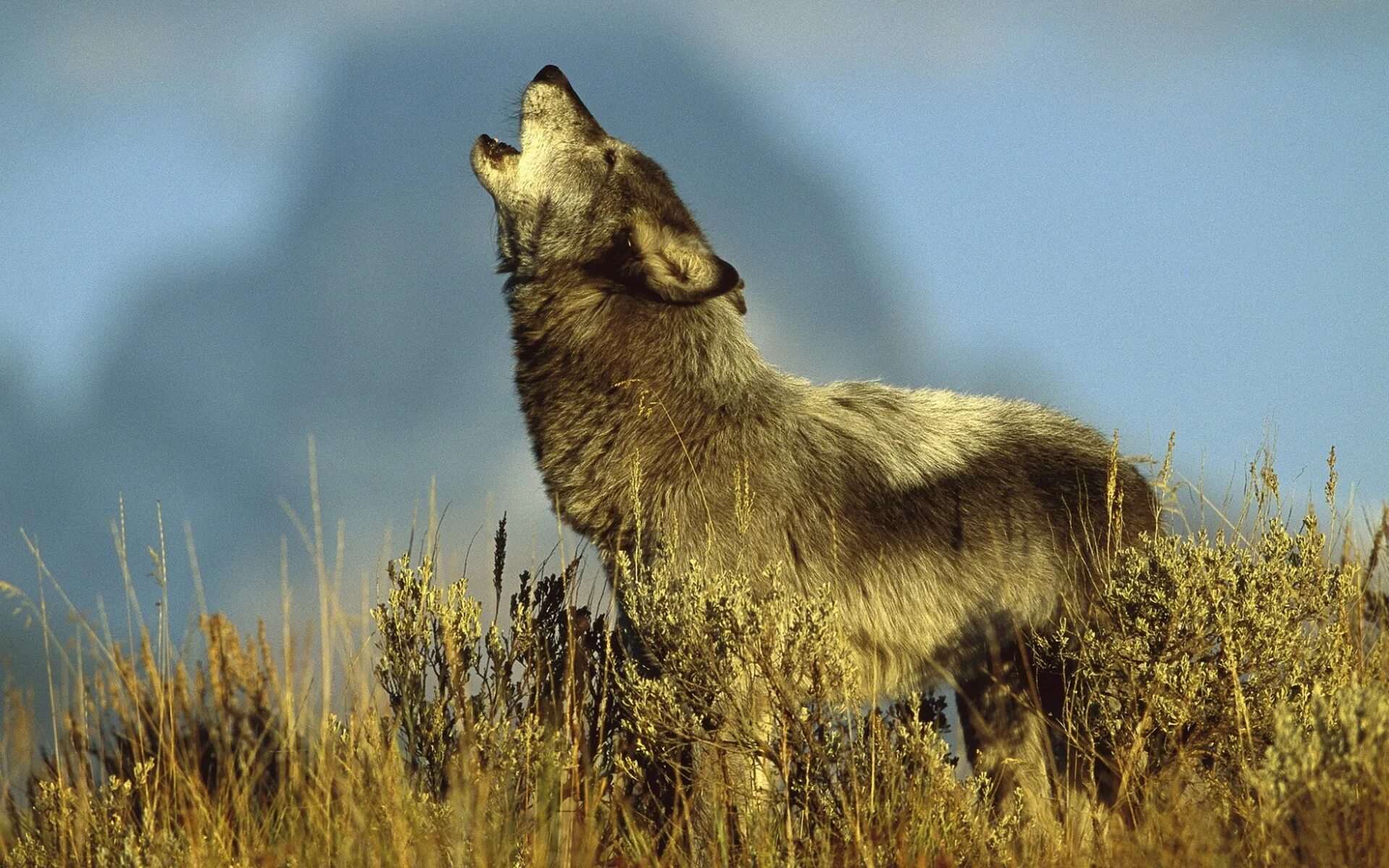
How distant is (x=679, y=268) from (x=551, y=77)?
129 centimetres

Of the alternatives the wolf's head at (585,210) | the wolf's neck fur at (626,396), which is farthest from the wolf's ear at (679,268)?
the wolf's neck fur at (626,396)

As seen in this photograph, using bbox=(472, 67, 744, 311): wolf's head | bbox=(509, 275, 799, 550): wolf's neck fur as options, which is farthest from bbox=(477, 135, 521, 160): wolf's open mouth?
bbox=(509, 275, 799, 550): wolf's neck fur

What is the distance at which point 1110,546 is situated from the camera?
514 cm

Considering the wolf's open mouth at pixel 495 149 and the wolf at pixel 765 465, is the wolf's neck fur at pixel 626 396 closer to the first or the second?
the wolf at pixel 765 465

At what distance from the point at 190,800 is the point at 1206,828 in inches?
137

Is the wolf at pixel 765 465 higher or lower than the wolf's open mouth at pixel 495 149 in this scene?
Answer: lower

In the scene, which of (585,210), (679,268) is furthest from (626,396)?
(585,210)

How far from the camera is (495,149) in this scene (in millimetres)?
5469

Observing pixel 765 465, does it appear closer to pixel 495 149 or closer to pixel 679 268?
pixel 679 268

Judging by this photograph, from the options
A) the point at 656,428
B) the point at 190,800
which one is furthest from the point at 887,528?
the point at 190,800

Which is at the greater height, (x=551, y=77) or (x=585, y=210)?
(x=551, y=77)

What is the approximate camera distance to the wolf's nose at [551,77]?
566 cm

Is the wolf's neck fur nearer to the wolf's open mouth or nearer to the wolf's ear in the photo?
the wolf's ear

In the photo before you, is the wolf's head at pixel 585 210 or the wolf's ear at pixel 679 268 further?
the wolf's head at pixel 585 210
